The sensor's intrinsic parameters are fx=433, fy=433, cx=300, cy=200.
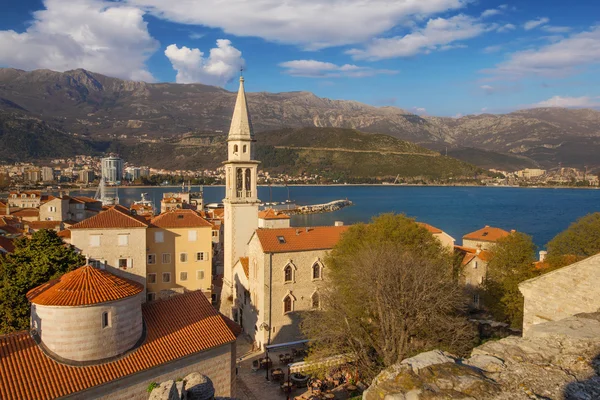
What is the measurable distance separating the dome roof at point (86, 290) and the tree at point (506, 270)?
22.5m

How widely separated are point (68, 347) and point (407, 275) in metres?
14.4

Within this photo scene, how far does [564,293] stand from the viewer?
12.9 metres

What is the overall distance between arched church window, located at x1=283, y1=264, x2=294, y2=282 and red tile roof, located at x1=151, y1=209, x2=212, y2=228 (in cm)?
1045

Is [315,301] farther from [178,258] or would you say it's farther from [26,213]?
[26,213]

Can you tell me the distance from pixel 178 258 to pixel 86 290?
68.4ft

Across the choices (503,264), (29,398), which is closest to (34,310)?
(29,398)

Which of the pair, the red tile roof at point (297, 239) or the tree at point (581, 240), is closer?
the red tile roof at point (297, 239)

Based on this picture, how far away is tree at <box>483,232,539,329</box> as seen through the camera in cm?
2745

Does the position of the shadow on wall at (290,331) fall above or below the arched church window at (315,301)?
below

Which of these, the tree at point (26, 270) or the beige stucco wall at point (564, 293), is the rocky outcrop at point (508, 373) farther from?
the tree at point (26, 270)

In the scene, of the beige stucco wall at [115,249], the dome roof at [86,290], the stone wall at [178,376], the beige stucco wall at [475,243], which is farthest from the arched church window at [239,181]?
the beige stucco wall at [475,243]

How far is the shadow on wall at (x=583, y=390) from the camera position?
17.1ft

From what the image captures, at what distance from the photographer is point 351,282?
22500 millimetres

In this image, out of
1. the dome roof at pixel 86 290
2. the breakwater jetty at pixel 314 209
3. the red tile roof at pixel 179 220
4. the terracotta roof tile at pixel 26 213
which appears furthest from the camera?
the breakwater jetty at pixel 314 209
